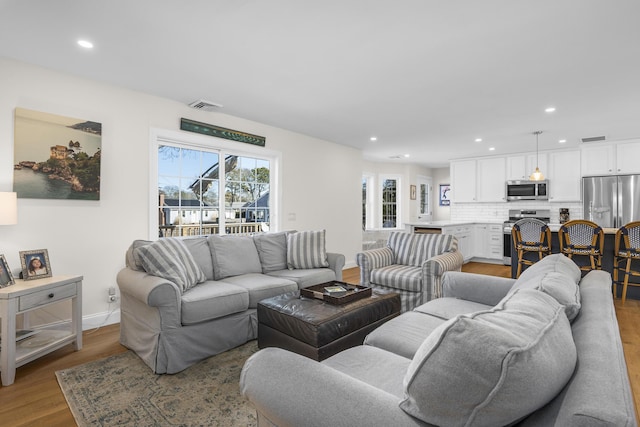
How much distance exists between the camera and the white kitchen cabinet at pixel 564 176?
6398mm

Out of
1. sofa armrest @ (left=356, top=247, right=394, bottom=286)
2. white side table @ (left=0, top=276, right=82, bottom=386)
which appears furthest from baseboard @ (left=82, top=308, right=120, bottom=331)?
sofa armrest @ (left=356, top=247, right=394, bottom=286)

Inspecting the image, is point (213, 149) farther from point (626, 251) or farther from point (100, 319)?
point (626, 251)

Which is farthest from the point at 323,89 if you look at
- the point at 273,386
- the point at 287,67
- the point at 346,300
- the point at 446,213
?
the point at 446,213

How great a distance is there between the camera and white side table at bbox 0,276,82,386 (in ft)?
7.09

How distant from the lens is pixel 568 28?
2.31 m

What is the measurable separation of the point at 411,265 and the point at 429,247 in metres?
0.30

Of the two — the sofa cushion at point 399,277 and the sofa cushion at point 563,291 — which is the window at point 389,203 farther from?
the sofa cushion at point 563,291

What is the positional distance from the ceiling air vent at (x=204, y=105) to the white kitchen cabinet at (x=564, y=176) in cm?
654

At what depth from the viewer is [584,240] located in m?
3.97

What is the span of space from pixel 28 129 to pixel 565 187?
27.2ft

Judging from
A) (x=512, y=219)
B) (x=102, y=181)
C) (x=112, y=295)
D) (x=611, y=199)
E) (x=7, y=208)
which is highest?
(x=102, y=181)

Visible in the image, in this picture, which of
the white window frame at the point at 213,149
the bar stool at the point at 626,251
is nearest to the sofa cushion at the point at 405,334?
the white window frame at the point at 213,149

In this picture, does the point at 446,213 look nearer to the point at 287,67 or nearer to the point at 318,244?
the point at 318,244

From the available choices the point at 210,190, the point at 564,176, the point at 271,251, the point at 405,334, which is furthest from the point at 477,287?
the point at 564,176
